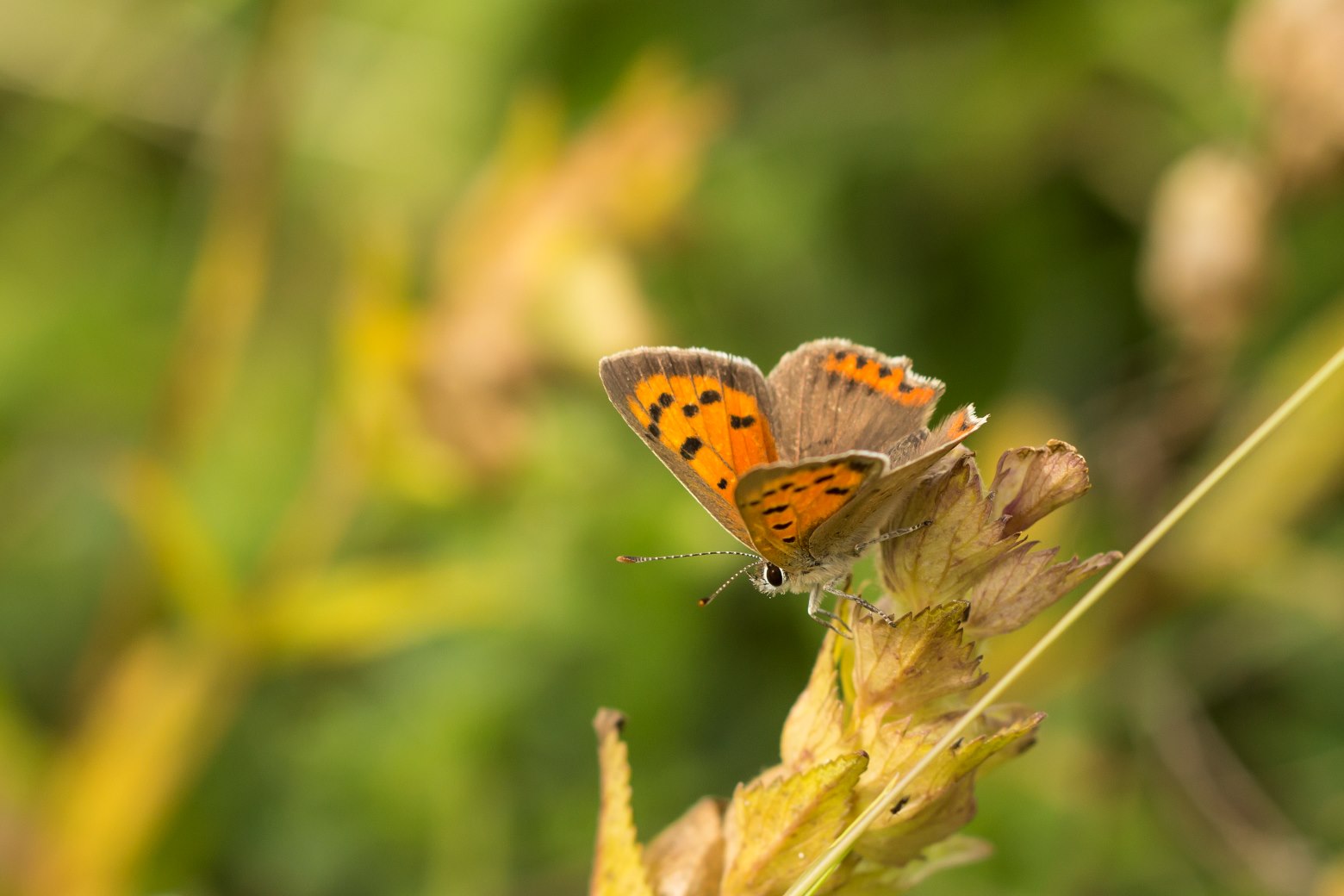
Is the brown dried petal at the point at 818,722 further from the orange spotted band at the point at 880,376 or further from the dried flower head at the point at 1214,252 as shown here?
the dried flower head at the point at 1214,252

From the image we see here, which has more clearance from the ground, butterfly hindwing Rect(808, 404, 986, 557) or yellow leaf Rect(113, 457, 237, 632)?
yellow leaf Rect(113, 457, 237, 632)

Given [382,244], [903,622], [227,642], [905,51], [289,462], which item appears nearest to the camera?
[903,622]

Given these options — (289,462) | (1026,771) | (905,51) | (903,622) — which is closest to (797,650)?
(1026,771)

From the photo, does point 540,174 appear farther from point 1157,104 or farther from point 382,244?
point 1157,104

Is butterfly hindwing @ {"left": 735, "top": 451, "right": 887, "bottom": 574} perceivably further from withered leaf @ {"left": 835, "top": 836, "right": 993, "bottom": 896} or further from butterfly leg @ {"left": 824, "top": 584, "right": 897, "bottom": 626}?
withered leaf @ {"left": 835, "top": 836, "right": 993, "bottom": 896}

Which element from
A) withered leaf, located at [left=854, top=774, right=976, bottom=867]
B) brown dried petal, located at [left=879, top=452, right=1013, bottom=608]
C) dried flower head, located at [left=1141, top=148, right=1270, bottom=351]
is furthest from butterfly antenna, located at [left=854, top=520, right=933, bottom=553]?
dried flower head, located at [left=1141, top=148, right=1270, bottom=351]

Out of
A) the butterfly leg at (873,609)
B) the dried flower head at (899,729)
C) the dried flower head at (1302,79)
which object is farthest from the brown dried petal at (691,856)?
the dried flower head at (1302,79)
